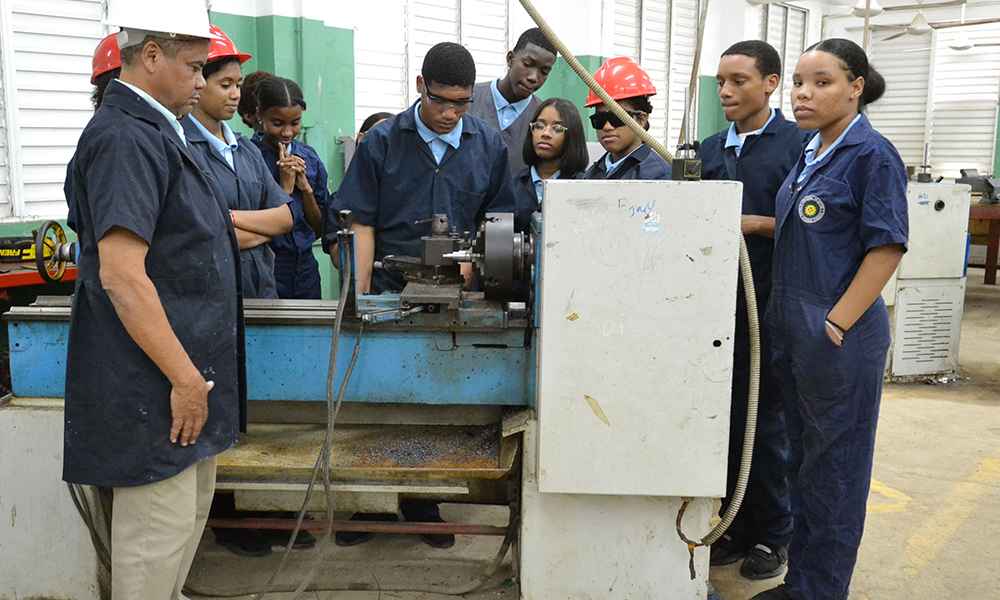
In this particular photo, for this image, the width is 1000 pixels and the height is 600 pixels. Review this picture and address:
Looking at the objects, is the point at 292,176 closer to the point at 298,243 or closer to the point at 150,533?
the point at 298,243

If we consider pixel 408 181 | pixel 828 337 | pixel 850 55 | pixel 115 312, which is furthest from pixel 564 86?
pixel 115 312

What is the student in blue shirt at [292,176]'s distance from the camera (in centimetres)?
246

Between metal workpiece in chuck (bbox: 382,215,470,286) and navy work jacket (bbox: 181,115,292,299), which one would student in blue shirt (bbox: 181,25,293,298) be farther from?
metal workpiece in chuck (bbox: 382,215,470,286)

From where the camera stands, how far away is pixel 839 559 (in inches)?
67.4

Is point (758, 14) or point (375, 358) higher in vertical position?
point (758, 14)

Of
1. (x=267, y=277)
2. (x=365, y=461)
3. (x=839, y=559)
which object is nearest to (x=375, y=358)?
(x=365, y=461)

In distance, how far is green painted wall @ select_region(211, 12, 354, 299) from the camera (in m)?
4.07

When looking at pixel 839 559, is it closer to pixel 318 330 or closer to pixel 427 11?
pixel 318 330

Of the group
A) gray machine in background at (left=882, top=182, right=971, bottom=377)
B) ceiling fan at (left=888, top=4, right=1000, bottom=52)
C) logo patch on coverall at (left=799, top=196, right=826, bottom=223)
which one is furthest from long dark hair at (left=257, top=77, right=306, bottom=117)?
ceiling fan at (left=888, top=4, right=1000, bottom=52)

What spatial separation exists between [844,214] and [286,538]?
172 centimetres

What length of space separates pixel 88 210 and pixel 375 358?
0.67 meters

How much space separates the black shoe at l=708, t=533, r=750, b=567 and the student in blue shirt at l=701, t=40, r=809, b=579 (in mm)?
45

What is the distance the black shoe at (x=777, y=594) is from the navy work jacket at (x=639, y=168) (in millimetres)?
1056

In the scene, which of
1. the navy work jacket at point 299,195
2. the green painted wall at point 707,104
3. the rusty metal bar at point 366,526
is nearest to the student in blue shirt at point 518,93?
the navy work jacket at point 299,195
